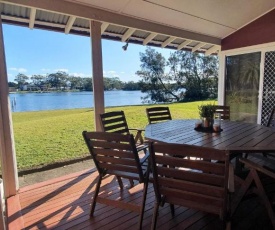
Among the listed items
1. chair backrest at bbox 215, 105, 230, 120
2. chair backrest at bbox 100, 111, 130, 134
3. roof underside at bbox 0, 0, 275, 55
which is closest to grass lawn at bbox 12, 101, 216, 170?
chair backrest at bbox 100, 111, 130, 134

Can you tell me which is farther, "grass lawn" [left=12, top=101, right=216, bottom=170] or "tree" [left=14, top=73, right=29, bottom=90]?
"tree" [left=14, top=73, right=29, bottom=90]

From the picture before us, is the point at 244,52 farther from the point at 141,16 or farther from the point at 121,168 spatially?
the point at 121,168

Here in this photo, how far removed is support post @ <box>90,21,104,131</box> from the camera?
3266 mm

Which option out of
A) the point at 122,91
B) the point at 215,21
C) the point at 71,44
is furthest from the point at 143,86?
the point at 215,21

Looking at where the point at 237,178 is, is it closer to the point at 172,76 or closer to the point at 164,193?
the point at 164,193

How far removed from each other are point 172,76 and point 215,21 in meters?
6.78

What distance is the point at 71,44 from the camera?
279 inches

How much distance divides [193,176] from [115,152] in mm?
734

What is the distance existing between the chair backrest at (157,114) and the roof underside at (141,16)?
4.50ft

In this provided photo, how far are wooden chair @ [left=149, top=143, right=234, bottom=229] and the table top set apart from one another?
544 millimetres

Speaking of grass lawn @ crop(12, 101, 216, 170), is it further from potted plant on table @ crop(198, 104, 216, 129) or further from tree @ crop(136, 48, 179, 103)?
potted plant on table @ crop(198, 104, 216, 129)

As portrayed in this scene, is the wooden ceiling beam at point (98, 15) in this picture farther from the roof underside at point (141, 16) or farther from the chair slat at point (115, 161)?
the chair slat at point (115, 161)

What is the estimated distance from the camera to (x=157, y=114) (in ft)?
11.9

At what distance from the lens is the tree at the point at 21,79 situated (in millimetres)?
4489
